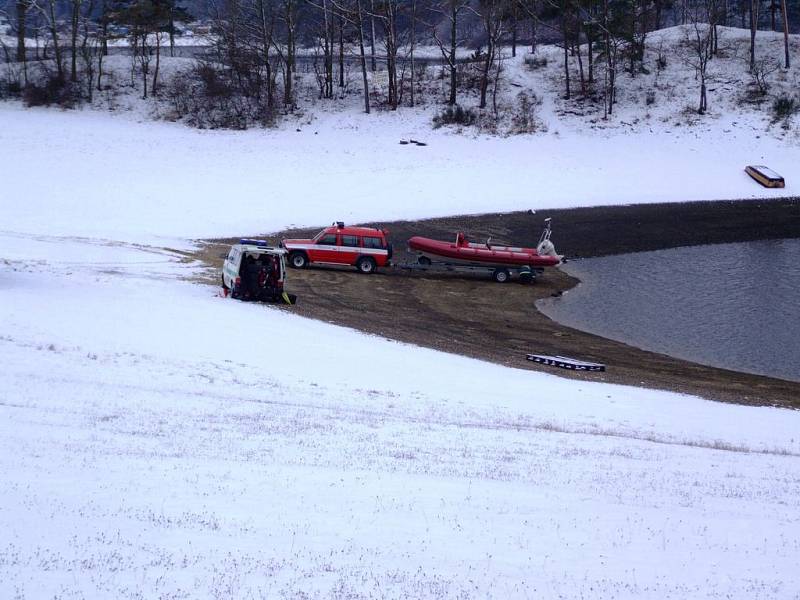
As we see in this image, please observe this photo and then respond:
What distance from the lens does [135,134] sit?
186ft

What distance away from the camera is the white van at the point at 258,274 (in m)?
25.4

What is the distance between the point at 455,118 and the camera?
60.8 metres

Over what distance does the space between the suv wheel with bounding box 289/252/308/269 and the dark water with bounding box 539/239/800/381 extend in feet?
28.4

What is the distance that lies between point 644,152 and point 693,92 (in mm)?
10262

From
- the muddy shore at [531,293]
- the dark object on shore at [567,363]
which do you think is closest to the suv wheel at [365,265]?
the muddy shore at [531,293]

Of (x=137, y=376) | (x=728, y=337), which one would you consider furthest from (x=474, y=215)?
(x=137, y=376)

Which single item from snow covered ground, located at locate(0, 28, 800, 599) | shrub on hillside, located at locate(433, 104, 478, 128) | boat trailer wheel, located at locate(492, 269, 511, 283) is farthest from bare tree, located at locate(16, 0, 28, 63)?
boat trailer wheel, located at locate(492, 269, 511, 283)

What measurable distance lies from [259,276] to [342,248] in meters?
7.58

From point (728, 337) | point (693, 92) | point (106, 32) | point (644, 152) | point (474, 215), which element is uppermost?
point (106, 32)

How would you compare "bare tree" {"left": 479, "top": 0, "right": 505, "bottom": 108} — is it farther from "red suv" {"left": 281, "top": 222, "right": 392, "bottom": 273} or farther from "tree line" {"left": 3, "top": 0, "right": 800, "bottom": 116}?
"red suv" {"left": 281, "top": 222, "right": 392, "bottom": 273}

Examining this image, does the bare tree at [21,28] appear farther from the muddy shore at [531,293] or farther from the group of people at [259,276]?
the group of people at [259,276]

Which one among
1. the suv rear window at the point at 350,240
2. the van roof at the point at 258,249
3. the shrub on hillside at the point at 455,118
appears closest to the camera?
the van roof at the point at 258,249

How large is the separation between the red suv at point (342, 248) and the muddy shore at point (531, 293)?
501mm

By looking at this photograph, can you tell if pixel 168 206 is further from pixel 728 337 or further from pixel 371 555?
pixel 371 555
